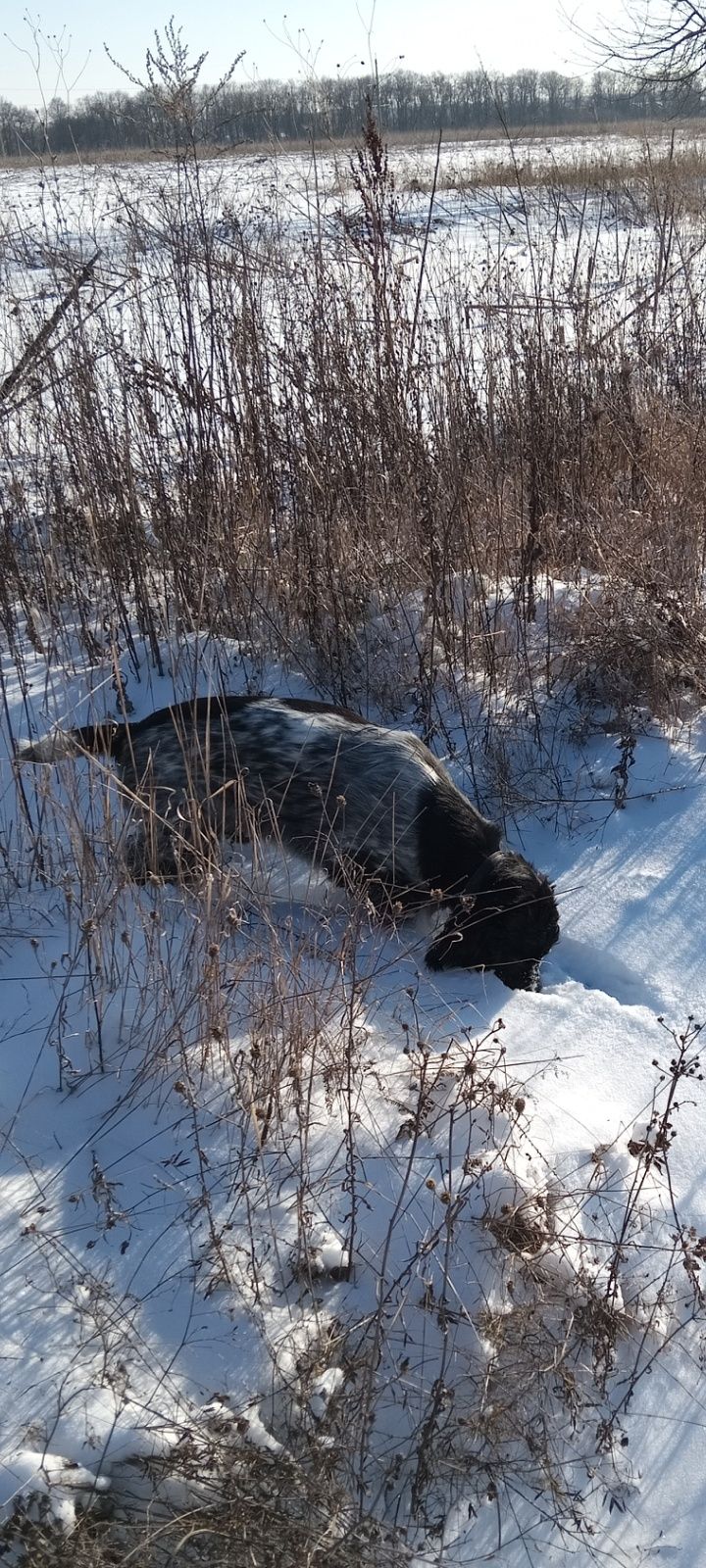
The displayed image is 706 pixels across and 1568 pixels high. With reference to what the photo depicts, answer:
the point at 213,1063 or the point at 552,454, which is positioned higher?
the point at 552,454

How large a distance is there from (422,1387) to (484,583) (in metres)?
4.04

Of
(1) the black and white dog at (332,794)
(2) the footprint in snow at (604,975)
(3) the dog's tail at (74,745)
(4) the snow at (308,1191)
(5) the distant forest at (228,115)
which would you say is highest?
(5) the distant forest at (228,115)

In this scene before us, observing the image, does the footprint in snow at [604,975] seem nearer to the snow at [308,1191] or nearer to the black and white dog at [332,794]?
the snow at [308,1191]

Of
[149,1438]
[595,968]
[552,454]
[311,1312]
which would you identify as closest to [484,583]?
[552,454]

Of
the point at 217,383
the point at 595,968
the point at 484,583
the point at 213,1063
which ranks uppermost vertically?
the point at 217,383

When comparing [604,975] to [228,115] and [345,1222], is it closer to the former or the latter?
[345,1222]

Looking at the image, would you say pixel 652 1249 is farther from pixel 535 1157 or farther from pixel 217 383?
pixel 217 383

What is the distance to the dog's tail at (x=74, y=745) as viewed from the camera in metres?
3.81

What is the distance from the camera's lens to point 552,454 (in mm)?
6211

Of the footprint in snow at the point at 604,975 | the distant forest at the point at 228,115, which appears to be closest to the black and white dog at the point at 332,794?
the footprint in snow at the point at 604,975

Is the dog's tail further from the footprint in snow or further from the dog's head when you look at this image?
the footprint in snow

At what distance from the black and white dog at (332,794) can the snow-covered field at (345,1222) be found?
9.8 inches

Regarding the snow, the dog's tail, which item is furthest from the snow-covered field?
the dog's tail

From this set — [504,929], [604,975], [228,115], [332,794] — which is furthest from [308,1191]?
[228,115]
